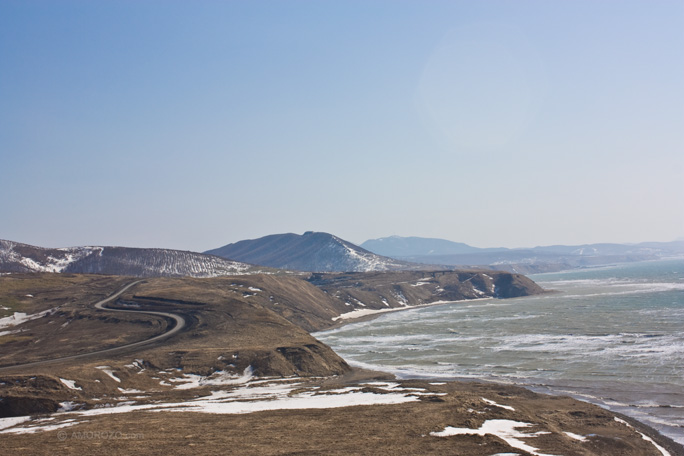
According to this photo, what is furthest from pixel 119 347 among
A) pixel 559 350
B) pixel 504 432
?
pixel 559 350

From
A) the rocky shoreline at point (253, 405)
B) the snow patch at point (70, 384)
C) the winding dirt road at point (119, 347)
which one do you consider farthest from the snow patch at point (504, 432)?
the winding dirt road at point (119, 347)

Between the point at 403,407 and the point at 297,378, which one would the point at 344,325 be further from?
the point at 403,407

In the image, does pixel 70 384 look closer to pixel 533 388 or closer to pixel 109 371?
pixel 109 371

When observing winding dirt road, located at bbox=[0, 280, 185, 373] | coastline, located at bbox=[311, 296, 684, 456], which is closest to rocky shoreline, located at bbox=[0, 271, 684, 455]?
coastline, located at bbox=[311, 296, 684, 456]

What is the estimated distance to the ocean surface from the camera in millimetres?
57625

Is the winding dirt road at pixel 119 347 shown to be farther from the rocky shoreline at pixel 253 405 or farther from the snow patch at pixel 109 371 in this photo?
the snow patch at pixel 109 371

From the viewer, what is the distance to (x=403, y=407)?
47031mm

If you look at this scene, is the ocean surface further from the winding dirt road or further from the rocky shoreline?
the winding dirt road

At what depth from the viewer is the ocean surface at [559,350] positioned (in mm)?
57625

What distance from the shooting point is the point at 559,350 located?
280ft

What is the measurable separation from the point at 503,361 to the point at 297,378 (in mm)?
32623

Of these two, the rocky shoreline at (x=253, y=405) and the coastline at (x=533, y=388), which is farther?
the coastline at (x=533, y=388)

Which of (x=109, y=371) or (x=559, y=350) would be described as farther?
(x=559, y=350)

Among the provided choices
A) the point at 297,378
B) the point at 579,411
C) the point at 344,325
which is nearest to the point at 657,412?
the point at 579,411
